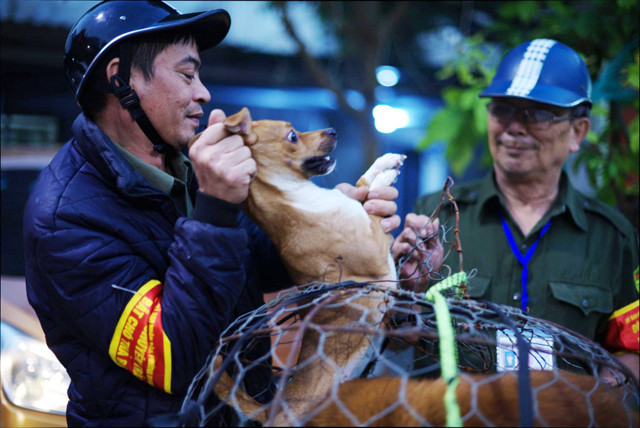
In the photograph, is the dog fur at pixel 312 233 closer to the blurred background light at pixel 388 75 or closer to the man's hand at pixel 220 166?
the man's hand at pixel 220 166

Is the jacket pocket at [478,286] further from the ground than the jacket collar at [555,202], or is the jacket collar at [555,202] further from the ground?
the jacket collar at [555,202]

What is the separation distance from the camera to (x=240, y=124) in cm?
179

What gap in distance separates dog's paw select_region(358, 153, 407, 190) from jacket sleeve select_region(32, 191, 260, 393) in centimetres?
82

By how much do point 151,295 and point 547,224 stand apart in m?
1.92

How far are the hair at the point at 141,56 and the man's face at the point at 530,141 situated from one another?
1.58 metres

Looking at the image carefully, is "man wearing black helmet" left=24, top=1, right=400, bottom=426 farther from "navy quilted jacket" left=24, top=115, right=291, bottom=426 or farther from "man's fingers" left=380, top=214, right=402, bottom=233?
"man's fingers" left=380, top=214, right=402, bottom=233

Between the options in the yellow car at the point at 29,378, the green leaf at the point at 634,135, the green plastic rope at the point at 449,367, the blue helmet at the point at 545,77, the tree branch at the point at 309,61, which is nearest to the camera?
the green plastic rope at the point at 449,367

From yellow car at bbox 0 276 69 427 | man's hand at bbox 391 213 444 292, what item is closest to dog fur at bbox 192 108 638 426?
man's hand at bbox 391 213 444 292

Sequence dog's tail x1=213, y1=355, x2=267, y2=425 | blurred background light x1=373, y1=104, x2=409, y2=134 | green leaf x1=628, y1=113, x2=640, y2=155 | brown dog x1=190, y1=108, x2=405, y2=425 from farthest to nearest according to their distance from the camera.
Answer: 1. blurred background light x1=373, y1=104, x2=409, y2=134
2. green leaf x1=628, y1=113, x2=640, y2=155
3. brown dog x1=190, y1=108, x2=405, y2=425
4. dog's tail x1=213, y1=355, x2=267, y2=425

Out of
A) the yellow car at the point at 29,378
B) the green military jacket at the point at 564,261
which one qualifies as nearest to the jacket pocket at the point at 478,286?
the green military jacket at the point at 564,261

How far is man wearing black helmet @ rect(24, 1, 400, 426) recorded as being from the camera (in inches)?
59.4

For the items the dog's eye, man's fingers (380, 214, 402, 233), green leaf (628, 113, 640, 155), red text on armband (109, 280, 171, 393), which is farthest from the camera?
green leaf (628, 113, 640, 155)

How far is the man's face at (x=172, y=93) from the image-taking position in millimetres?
1804

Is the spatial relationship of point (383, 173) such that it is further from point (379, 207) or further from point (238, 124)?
point (238, 124)
